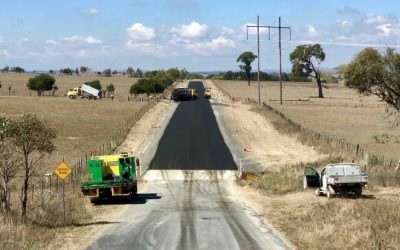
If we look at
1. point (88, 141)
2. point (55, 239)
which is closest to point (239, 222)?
point (55, 239)

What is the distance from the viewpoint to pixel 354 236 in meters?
18.4

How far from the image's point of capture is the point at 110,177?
32844 mm

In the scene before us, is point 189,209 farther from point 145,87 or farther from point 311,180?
point 145,87

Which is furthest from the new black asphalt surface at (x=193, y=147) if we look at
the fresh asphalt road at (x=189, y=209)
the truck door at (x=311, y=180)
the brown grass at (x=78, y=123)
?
the truck door at (x=311, y=180)

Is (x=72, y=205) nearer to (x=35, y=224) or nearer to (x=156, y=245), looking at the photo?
(x=35, y=224)

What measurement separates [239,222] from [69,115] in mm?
61612

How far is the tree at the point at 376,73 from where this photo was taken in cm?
4094

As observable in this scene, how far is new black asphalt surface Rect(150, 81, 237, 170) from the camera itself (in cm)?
4731

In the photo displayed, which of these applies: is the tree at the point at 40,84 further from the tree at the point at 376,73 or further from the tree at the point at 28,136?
the tree at the point at 28,136

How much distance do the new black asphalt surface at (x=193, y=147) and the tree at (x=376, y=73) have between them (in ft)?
36.4

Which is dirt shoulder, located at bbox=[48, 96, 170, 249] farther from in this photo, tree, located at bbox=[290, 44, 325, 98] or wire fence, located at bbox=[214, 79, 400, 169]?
tree, located at bbox=[290, 44, 325, 98]

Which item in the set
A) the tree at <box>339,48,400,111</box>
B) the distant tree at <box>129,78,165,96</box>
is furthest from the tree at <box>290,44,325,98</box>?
the tree at <box>339,48,400,111</box>

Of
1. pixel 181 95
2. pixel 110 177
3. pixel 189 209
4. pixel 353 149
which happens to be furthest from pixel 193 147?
pixel 181 95

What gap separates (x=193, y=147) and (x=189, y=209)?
86.4 feet
